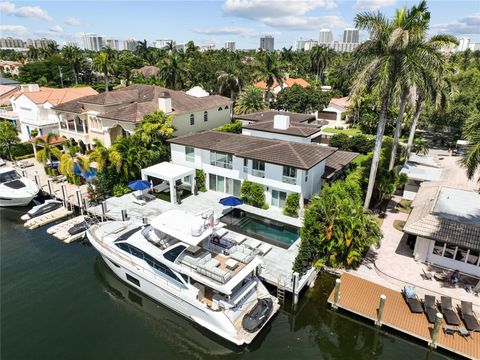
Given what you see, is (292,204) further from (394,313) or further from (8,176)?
(8,176)

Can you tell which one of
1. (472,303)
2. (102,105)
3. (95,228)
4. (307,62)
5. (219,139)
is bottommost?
(472,303)

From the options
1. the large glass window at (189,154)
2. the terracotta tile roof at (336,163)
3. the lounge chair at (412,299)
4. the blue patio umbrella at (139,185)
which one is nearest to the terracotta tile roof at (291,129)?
the terracotta tile roof at (336,163)

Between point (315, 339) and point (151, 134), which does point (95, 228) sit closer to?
point (151, 134)

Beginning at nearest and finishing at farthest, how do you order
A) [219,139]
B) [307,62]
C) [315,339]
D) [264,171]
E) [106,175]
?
[315,339] → [264,171] → [106,175] → [219,139] → [307,62]

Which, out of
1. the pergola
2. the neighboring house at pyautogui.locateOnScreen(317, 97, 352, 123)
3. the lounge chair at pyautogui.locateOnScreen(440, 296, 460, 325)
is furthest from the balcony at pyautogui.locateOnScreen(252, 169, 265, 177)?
the neighboring house at pyautogui.locateOnScreen(317, 97, 352, 123)

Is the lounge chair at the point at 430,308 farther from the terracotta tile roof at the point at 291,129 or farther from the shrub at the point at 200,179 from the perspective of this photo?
the shrub at the point at 200,179

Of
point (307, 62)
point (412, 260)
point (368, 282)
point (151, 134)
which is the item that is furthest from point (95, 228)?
point (307, 62)

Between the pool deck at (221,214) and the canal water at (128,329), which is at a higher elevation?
the pool deck at (221,214)
